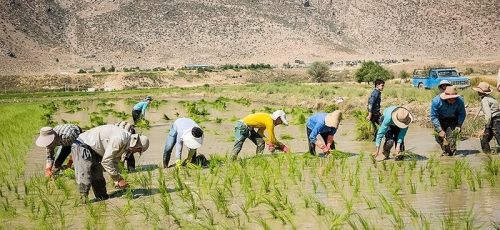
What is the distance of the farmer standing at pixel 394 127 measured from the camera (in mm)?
10492

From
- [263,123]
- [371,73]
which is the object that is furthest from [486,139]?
[371,73]

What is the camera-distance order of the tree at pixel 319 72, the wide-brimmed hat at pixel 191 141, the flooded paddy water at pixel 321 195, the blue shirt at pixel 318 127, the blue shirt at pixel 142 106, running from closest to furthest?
1. the flooded paddy water at pixel 321 195
2. the wide-brimmed hat at pixel 191 141
3. the blue shirt at pixel 318 127
4. the blue shirt at pixel 142 106
5. the tree at pixel 319 72

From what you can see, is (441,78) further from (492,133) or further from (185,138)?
(185,138)

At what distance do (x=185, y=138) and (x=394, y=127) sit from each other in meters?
3.84

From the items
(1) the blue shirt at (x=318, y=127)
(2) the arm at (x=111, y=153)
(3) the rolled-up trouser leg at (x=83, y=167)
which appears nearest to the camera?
(2) the arm at (x=111, y=153)

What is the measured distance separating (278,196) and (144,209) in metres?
1.66

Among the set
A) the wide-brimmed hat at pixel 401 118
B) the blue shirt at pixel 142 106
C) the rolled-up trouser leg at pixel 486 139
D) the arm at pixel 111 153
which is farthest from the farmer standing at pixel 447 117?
the blue shirt at pixel 142 106

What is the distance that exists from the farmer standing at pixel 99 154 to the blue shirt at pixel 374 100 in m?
6.08

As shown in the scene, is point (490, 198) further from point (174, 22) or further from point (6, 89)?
point (174, 22)

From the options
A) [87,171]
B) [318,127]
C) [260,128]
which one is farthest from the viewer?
[260,128]

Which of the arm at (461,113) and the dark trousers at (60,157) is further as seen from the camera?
the arm at (461,113)

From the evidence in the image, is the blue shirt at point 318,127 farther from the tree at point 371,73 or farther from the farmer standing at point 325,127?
the tree at point 371,73

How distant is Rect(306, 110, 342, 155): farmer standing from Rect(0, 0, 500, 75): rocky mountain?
8027cm

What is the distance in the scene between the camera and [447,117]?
1126cm
